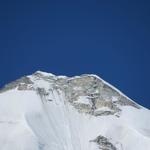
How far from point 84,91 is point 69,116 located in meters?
16.1

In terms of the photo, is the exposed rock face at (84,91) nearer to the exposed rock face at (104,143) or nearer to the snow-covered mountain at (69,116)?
the snow-covered mountain at (69,116)

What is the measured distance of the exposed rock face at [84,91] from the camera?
592 ft

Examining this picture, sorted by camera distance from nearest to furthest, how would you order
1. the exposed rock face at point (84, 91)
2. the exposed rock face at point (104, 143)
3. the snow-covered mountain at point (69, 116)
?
the snow-covered mountain at point (69, 116)
the exposed rock face at point (104, 143)
the exposed rock face at point (84, 91)

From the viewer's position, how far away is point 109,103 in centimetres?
18250

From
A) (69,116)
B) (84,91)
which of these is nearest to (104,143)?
(69,116)

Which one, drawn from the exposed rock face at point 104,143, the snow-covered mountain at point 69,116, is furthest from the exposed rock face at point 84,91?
the exposed rock face at point 104,143

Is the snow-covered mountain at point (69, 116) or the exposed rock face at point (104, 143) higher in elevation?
the snow-covered mountain at point (69, 116)

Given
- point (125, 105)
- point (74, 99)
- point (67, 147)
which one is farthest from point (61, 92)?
point (67, 147)

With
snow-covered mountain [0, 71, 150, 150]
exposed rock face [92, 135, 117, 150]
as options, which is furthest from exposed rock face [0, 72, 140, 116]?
exposed rock face [92, 135, 117, 150]

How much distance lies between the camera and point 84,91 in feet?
620

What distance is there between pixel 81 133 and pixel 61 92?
2160 cm

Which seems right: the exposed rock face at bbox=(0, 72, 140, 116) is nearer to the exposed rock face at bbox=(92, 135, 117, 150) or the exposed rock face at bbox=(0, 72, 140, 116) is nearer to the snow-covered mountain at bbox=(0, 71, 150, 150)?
the snow-covered mountain at bbox=(0, 71, 150, 150)

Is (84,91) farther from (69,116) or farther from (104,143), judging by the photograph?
(104,143)

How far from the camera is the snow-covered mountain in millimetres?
156375
